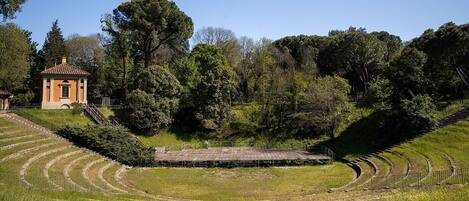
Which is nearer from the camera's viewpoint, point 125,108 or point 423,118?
point 423,118

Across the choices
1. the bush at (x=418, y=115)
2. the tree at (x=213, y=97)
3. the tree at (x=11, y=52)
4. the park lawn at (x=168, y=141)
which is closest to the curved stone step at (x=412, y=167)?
the bush at (x=418, y=115)

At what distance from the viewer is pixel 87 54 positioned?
88.9m

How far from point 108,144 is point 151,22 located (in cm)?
2409

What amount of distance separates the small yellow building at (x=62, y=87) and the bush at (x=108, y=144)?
1332 centimetres

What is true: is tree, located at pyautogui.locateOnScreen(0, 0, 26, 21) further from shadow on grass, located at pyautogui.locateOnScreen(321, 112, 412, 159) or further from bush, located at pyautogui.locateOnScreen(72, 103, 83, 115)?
shadow on grass, located at pyautogui.locateOnScreen(321, 112, 412, 159)

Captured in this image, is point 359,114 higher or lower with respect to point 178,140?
higher

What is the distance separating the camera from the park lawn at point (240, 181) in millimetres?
31281

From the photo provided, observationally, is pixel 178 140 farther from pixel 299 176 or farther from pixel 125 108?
pixel 299 176

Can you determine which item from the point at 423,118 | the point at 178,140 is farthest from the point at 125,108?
the point at 423,118

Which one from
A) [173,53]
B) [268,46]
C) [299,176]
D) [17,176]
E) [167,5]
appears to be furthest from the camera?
[173,53]

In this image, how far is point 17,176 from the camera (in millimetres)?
26547

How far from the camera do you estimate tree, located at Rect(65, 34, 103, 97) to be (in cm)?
8293

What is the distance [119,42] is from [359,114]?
33.7 m

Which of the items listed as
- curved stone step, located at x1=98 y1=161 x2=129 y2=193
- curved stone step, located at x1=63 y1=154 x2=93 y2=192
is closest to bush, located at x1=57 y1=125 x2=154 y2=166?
curved stone step, located at x1=98 y1=161 x2=129 y2=193
